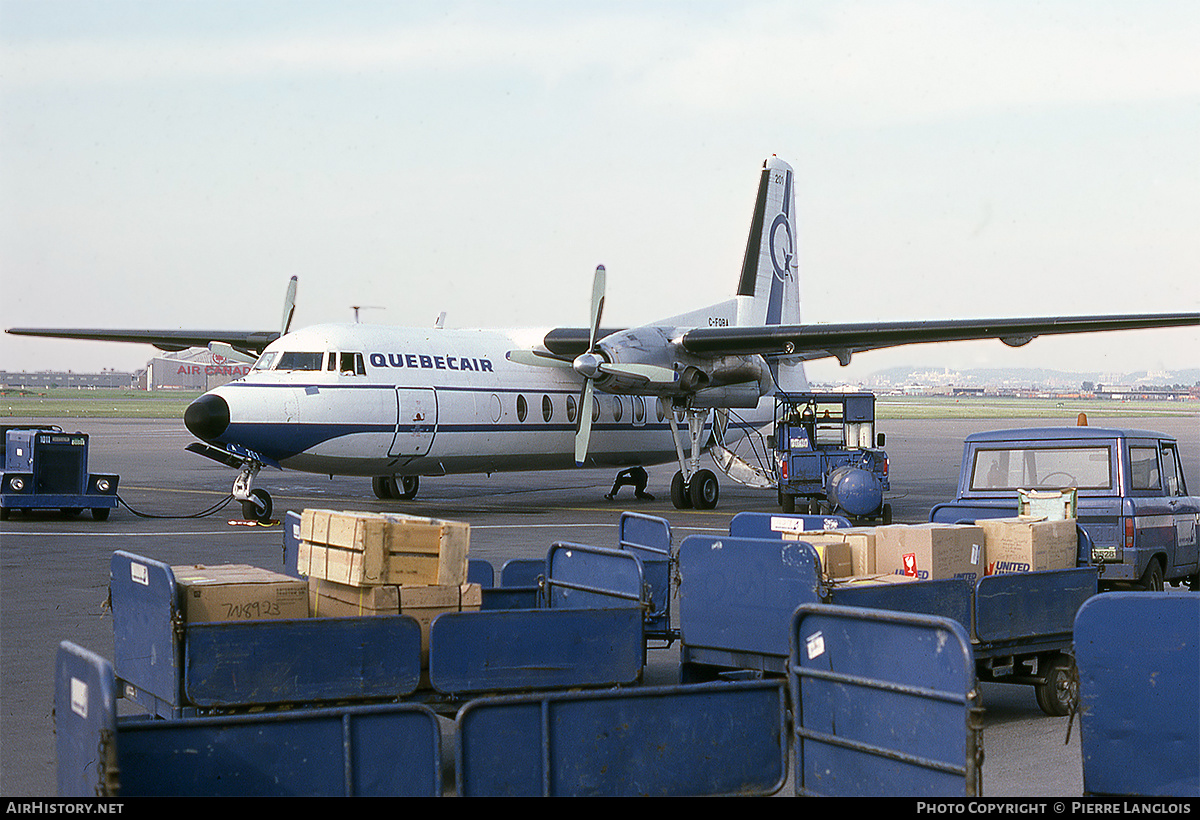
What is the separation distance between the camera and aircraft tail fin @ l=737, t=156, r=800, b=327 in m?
28.1

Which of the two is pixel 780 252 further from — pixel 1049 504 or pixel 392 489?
pixel 1049 504

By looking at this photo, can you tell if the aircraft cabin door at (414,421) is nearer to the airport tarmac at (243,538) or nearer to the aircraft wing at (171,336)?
the airport tarmac at (243,538)

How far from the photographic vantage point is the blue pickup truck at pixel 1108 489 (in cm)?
1025

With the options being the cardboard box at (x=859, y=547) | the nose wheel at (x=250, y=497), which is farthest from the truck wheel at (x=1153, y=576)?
the nose wheel at (x=250, y=497)

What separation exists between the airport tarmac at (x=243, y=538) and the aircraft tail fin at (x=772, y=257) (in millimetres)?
4603

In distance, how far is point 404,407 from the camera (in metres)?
20.5

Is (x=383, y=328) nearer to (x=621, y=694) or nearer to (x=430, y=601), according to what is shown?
(x=430, y=601)

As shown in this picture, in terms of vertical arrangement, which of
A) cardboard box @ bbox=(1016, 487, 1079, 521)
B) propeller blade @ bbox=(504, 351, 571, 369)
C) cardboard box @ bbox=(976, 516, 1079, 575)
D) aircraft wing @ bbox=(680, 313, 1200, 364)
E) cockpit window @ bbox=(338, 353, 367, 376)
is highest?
aircraft wing @ bbox=(680, 313, 1200, 364)

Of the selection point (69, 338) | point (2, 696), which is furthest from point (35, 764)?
point (69, 338)

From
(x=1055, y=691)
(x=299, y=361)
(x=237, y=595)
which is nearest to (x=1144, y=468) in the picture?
(x=1055, y=691)

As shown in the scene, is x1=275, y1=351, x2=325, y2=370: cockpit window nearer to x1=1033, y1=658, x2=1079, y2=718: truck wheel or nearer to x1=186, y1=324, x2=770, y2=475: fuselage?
x1=186, y1=324, x2=770, y2=475: fuselage

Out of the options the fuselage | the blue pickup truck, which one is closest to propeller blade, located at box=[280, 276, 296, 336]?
the fuselage

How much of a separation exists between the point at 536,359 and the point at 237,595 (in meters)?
17.1

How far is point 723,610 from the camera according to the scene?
25.3ft
